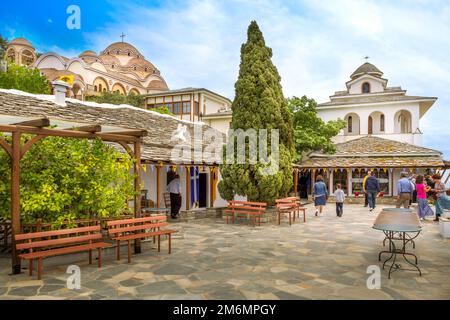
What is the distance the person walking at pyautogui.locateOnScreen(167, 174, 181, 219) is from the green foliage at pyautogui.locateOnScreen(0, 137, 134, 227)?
16.4 feet

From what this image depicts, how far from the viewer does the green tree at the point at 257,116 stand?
1288 cm

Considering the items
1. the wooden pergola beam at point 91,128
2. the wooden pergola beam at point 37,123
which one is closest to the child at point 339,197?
the wooden pergola beam at point 91,128

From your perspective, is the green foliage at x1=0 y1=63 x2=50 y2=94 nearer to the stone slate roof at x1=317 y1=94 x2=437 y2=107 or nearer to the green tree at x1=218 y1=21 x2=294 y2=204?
the green tree at x1=218 y1=21 x2=294 y2=204

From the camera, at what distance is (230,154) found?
1327 centimetres

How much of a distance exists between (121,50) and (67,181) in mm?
56064

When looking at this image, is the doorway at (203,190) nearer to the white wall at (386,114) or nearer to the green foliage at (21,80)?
the white wall at (386,114)

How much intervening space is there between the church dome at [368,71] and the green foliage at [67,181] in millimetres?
29255

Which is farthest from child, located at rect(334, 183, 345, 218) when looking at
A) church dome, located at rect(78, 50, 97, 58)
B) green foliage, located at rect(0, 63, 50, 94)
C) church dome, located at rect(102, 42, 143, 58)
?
church dome, located at rect(102, 42, 143, 58)

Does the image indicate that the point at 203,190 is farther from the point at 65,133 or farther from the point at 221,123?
the point at 221,123

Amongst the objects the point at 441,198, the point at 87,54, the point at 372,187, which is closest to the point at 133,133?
the point at 441,198

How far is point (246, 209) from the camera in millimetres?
12711

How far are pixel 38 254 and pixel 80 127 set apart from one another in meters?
2.64

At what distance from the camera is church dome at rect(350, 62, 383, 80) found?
31312mm
